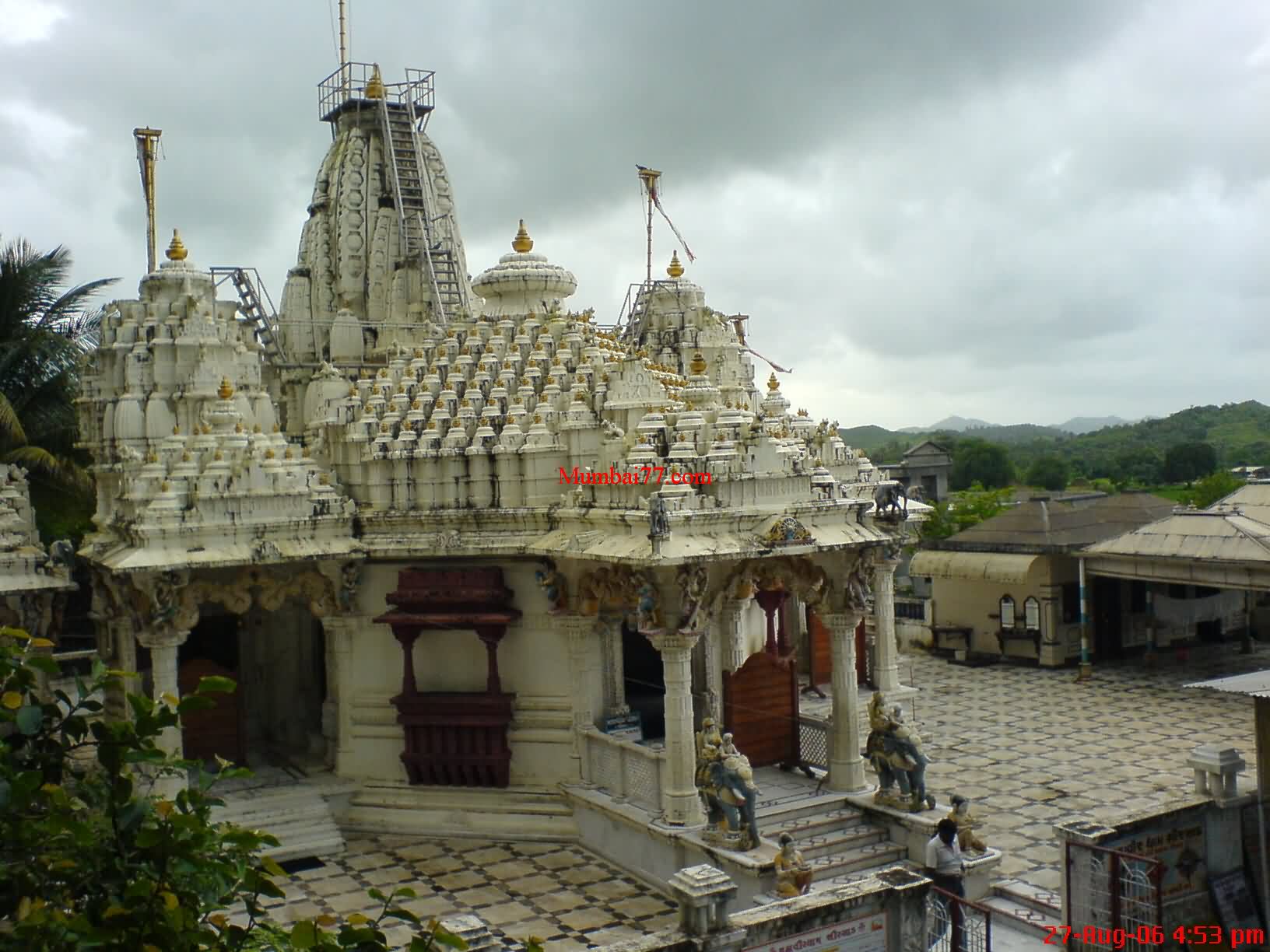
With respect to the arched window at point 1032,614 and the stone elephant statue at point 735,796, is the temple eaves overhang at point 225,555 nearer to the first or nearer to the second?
the stone elephant statue at point 735,796

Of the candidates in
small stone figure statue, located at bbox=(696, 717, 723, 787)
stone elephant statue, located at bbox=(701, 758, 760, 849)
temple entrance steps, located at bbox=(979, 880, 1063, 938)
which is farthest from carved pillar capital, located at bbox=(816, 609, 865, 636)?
temple entrance steps, located at bbox=(979, 880, 1063, 938)

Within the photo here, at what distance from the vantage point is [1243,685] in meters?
13.6

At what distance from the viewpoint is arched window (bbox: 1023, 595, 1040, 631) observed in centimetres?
3145

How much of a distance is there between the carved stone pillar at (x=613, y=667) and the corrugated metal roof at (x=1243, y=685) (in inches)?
339

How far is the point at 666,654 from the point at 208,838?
36.9 ft

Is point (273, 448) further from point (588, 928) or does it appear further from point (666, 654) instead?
point (588, 928)

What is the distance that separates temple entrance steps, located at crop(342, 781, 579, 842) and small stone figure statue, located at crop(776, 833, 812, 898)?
14.2ft

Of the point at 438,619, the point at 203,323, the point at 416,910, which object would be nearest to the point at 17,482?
the point at 203,323

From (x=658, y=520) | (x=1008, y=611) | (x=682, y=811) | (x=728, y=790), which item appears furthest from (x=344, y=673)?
(x=1008, y=611)

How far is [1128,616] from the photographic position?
105 feet

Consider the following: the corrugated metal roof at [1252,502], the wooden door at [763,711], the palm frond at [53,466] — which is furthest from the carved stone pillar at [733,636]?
the corrugated metal roof at [1252,502]

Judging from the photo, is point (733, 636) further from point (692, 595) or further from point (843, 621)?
point (692, 595)

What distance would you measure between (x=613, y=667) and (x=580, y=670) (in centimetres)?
73

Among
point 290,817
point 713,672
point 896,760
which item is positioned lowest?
point 290,817
